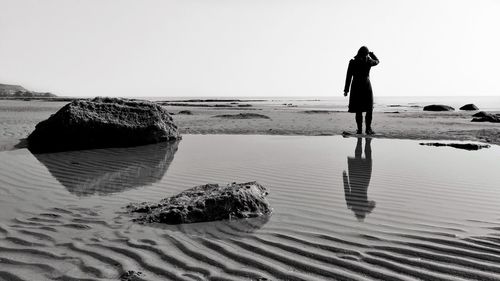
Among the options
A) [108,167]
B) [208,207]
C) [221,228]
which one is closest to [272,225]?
[221,228]

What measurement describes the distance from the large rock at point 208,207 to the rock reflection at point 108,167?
1.31 m

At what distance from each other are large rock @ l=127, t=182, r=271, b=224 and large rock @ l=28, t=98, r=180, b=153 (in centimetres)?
539

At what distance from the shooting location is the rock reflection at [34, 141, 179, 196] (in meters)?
5.40

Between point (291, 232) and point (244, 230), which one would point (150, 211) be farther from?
point (291, 232)

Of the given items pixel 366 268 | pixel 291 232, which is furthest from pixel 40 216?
pixel 366 268

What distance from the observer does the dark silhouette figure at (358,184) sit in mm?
4266

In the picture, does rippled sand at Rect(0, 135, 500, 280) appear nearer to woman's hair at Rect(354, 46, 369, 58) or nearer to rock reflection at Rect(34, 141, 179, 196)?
rock reflection at Rect(34, 141, 179, 196)

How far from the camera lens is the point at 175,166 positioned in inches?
270

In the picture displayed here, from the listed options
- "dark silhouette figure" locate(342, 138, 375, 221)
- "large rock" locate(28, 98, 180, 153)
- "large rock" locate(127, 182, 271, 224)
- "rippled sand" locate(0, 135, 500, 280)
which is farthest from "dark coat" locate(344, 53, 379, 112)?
"large rock" locate(127, 182, 271, 224)

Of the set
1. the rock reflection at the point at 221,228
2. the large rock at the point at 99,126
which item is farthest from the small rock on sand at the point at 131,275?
the large rock at the point at 99,126

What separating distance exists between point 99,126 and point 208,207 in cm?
625

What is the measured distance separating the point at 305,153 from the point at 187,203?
16.0 ft

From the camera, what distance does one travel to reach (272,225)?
12.0 feet

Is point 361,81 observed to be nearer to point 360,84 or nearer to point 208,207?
point 360,84
